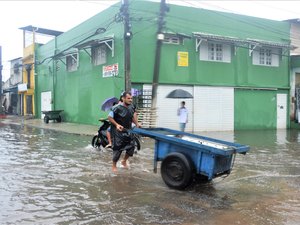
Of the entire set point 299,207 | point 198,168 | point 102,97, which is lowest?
point 299,207

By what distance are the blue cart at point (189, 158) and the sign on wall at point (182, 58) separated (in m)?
13.4

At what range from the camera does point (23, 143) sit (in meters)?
14.1

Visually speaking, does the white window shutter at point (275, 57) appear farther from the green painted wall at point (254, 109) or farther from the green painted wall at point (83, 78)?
the green painted wall at point (83, 78)

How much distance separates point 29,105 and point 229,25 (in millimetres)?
23441

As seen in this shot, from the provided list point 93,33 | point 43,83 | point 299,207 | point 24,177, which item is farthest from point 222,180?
point 43,83

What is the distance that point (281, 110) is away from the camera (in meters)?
24.0

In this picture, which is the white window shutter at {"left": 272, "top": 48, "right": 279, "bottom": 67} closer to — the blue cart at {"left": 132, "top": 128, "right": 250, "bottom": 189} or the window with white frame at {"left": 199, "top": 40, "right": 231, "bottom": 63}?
the window with white frame at {"left": 199, "top": 40, "right": 231, "bottom": 63}

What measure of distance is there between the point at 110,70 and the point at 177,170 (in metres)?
14.5

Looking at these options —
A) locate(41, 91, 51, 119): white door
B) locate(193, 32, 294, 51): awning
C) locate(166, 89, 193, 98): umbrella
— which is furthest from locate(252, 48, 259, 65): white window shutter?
locate(41, 91, 51, 119): white door

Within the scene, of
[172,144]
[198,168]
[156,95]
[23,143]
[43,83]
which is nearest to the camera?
[198,168]

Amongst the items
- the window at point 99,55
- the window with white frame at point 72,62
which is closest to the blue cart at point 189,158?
the window at point 99,55

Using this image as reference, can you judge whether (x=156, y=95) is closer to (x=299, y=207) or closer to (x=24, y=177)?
(x=24, y=177)

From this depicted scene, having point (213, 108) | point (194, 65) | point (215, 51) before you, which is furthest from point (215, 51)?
point (213, 108)

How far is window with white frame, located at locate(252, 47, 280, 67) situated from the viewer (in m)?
22.7
